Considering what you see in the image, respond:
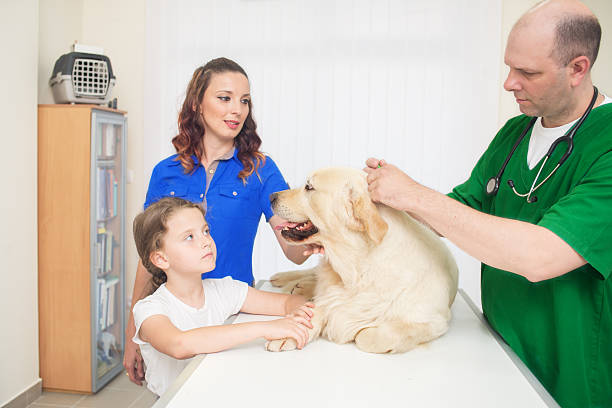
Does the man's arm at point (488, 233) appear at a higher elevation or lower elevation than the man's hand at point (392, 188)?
lower

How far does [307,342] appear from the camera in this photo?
4.46ft

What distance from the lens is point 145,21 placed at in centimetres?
426

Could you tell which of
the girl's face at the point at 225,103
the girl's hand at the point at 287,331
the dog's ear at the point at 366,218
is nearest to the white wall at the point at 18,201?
the girl's face at the point at 225,103

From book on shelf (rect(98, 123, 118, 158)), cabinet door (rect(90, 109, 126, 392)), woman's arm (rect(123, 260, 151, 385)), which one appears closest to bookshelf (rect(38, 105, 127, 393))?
cabinet door (rect(90, 109, 126, 392))

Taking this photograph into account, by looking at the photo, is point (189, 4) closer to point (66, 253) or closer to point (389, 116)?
point (389, 116)

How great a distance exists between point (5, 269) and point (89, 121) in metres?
1.06

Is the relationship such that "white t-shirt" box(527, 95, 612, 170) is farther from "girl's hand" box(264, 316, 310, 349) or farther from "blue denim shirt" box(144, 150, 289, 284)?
"blue denim shirt" box(144, 150, 289, 284)

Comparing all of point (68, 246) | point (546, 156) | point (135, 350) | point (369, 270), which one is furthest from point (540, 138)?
point (68, 246)

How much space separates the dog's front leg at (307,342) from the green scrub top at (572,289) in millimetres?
527

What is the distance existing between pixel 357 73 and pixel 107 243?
2.37m

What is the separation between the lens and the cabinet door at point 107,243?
10.9 feet

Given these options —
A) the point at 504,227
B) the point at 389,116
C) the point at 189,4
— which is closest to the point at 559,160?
the point at 504,227

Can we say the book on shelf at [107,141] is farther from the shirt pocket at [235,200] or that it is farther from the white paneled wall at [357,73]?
the shirt pocket at [235,200]

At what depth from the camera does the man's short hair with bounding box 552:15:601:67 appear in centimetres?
123
